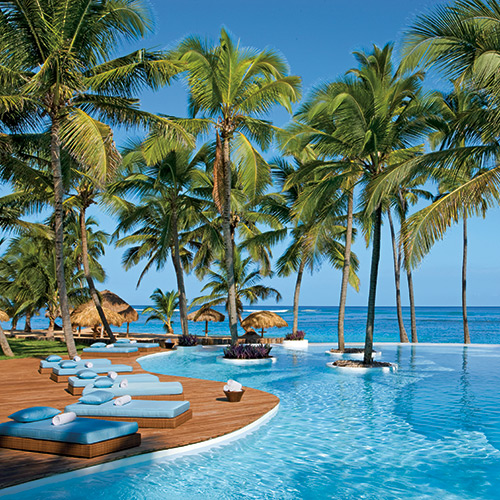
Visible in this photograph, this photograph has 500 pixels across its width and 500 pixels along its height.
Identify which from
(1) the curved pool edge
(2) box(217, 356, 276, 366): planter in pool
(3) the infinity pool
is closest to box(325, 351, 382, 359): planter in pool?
(2) box(217, 356, 276, 366): planter in pool

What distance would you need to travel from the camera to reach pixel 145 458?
17.9ft

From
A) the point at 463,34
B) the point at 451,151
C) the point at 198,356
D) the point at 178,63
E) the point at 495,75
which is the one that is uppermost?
the point at 178,63

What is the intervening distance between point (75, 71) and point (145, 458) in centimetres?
947

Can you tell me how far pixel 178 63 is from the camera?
12.7 meters

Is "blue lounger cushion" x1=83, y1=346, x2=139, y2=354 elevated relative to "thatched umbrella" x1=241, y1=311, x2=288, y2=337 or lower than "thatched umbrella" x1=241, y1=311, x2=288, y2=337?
lower

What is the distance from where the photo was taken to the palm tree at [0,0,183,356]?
436 inches

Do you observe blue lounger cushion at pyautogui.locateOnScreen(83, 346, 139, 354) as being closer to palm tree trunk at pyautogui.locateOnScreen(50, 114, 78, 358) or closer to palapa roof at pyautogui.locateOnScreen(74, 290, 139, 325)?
palm tree trunk at pyautogui.locateOnScreen(50, 114, 78, 358)

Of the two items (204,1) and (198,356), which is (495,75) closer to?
(204,1)

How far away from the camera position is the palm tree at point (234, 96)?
14016mm

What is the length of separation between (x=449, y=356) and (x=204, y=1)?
44.9 ft

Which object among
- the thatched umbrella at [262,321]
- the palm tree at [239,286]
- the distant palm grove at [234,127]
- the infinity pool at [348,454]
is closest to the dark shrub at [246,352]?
the distant palm grove at [234,127]

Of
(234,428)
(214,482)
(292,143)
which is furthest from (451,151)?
(214,482)

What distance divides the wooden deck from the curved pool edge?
42 millimetres

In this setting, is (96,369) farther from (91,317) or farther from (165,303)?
(165,303)
